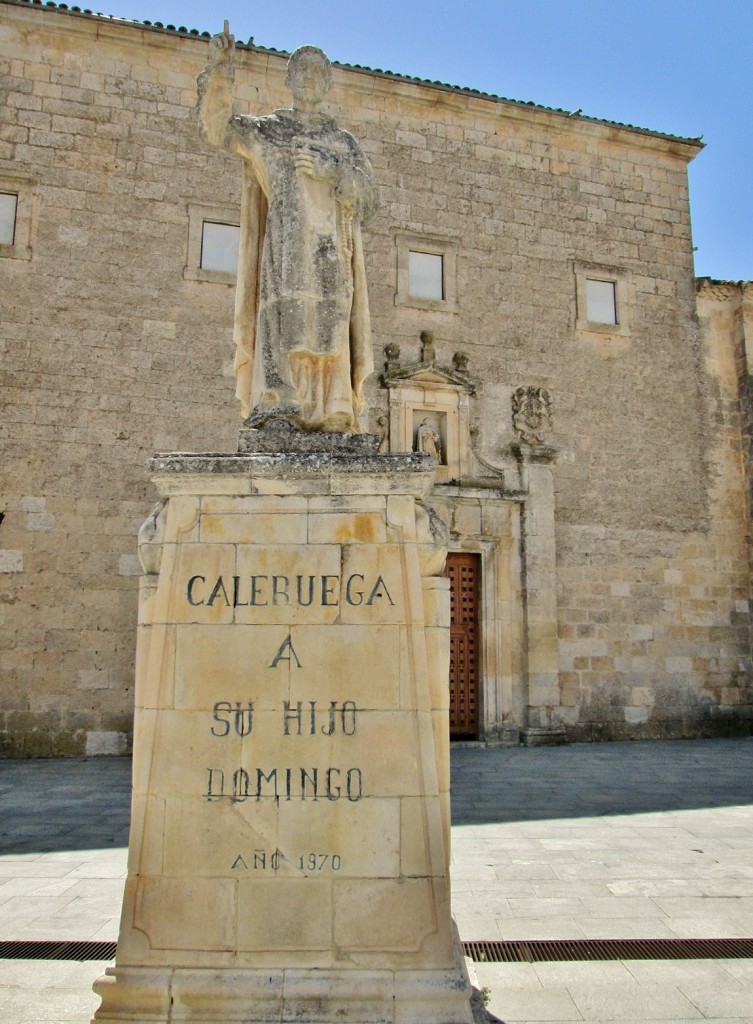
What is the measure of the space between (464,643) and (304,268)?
27.7 ft

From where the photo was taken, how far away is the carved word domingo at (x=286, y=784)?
293cm

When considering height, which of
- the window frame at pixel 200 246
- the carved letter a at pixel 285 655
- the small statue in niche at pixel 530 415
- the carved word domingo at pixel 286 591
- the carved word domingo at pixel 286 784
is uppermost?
the window frame at pixel 200 246

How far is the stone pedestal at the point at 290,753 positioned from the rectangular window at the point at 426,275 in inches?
373

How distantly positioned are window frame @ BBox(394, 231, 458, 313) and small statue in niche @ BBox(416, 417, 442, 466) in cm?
179

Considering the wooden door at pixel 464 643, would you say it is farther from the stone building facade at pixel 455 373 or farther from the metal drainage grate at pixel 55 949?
the metal drainage grate at pixel 55 949

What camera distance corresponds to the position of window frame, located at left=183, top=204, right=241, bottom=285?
36.5ft

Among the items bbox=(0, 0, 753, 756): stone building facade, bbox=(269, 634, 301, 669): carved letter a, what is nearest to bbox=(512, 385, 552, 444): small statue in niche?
bbox=(0, 0, 753, 756): stone building facade

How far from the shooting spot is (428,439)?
11.6 metres

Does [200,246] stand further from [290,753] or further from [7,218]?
[290,753]

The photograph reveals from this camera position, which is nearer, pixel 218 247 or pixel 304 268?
pixel 304 268

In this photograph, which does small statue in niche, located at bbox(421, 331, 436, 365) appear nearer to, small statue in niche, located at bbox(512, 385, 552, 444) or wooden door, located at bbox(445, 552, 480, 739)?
small statue in niche, located at bbox(512, 385, 552, 444)

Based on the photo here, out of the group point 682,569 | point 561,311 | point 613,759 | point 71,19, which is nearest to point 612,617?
point 682,569

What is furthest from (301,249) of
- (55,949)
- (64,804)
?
(64,804)

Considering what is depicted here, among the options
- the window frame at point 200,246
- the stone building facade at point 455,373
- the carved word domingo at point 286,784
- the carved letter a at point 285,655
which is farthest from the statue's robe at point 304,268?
the window frame at point 200,246
